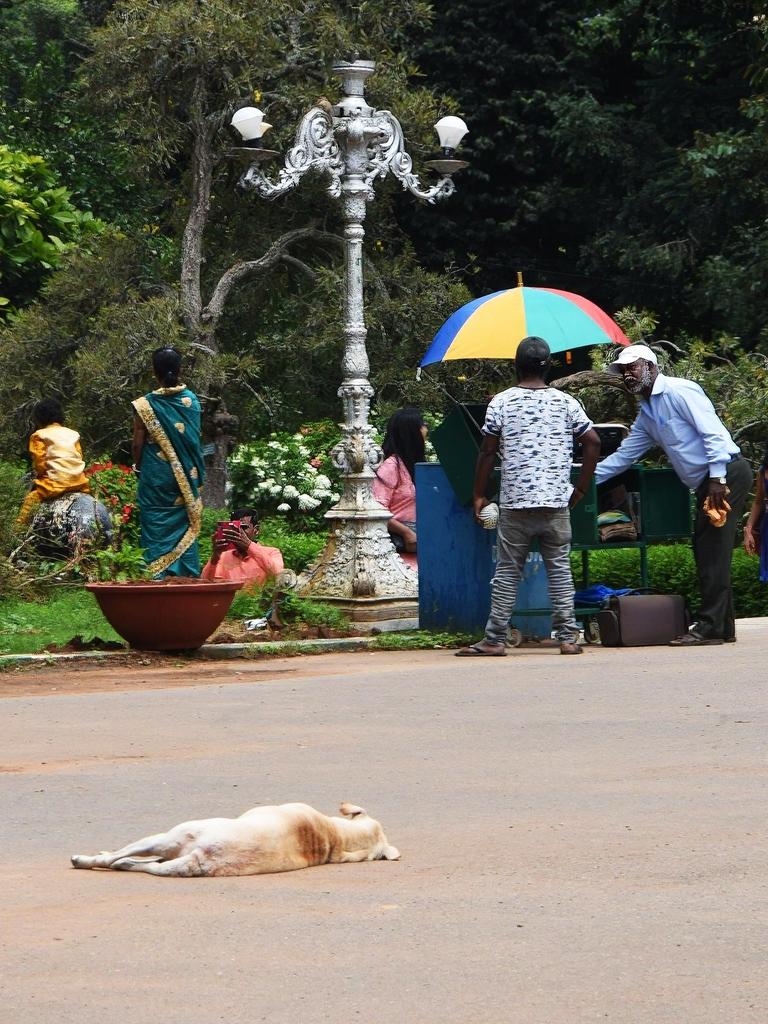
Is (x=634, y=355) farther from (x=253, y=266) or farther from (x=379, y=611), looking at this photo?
(x=253, y=266)

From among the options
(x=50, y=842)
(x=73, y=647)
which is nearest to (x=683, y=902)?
(x=50, y=842)

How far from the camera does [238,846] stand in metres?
5.59

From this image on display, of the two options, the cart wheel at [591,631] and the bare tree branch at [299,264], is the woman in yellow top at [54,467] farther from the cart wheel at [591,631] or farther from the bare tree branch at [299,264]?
the bare tree branch at [299,264]

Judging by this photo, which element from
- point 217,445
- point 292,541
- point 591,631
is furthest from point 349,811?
point 217,445

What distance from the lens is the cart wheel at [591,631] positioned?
12.0 metres

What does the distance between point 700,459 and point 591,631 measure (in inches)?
52.5

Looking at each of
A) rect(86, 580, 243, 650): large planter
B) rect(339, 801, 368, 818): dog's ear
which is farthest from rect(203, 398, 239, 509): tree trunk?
rect(339, 801, 368, 818): dog's ear

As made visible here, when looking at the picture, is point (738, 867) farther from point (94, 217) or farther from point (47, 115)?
point (47, 115)

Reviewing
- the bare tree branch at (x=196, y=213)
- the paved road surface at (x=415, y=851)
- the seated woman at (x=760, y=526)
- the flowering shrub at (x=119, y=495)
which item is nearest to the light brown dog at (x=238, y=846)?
the paved road surface at (x=415, y=851)

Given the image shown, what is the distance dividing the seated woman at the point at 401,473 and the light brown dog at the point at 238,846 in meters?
7.77

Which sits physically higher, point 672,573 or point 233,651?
point 672,573

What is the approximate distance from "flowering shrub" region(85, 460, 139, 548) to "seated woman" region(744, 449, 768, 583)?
568 centimetres

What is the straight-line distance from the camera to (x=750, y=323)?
23.5m

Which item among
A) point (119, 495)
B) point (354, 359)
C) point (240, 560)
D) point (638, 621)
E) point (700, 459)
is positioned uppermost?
point (354, 359)
